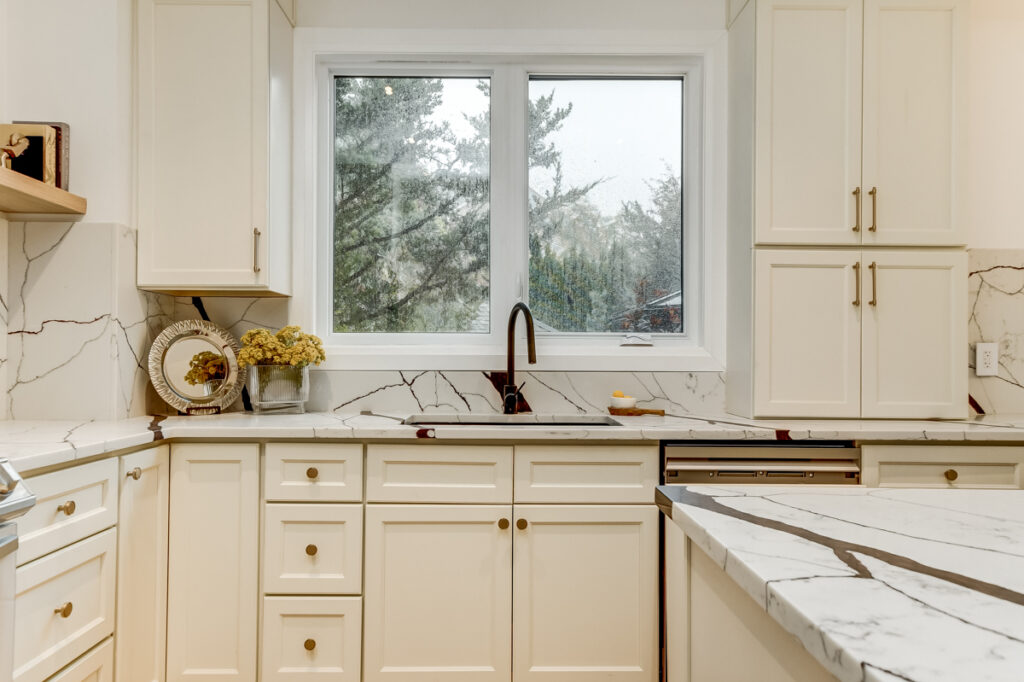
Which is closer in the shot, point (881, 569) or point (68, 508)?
point (881, 569)

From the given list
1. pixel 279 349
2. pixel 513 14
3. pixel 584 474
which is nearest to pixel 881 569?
pixel 584 474

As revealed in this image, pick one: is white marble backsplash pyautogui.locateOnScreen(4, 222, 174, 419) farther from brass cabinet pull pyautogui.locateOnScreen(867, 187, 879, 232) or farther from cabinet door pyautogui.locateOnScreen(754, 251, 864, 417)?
brass cabinet pull pyautogui.locateOnScreen(867, 187, 879, 232)

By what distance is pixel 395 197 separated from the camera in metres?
2.45

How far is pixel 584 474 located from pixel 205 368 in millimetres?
1396

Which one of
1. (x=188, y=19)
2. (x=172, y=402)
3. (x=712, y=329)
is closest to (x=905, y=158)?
(x=712, y=329)

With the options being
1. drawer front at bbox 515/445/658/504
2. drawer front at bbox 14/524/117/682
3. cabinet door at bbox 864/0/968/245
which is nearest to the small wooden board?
drawer front at bbox 515/445/658/504

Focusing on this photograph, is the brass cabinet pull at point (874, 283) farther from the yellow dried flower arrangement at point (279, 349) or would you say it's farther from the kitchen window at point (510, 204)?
the yellow dried flower arrangement at point (279, 349)

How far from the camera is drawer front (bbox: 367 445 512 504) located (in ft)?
5.92

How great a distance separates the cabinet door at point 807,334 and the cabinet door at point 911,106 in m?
0.20

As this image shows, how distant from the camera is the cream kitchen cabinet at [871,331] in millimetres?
2033

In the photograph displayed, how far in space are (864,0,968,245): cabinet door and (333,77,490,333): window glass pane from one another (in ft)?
4.61

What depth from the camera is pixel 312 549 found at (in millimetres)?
1779

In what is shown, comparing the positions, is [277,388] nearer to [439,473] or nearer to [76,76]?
[439,473]

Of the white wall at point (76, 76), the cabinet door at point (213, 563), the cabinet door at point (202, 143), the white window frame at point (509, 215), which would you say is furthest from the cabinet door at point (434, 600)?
the white wall at point (76, 76)
